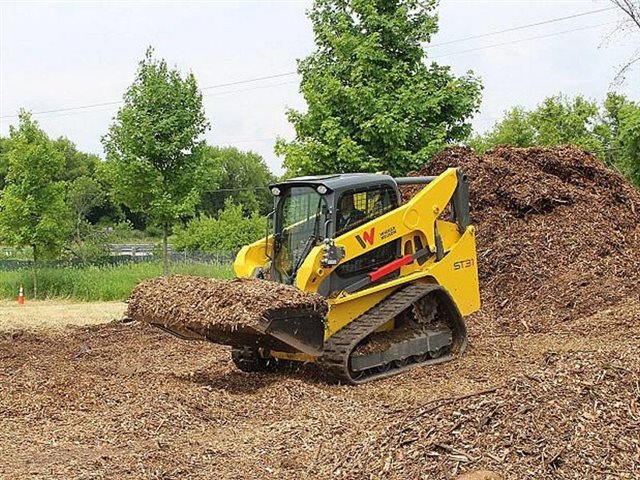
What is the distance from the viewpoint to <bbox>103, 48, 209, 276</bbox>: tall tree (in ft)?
65.2

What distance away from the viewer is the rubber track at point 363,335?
8.86 m

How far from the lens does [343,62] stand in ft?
63.0

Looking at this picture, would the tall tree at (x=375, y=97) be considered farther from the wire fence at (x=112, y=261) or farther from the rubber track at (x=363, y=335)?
the wire fence at (x=112, y=261)

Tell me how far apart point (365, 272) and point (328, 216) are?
0.85 m

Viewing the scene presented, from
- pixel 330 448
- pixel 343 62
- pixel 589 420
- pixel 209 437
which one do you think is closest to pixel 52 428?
pixel 209 437

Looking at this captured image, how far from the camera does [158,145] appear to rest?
19.8 meters

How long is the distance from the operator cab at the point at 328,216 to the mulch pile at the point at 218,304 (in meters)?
0.87

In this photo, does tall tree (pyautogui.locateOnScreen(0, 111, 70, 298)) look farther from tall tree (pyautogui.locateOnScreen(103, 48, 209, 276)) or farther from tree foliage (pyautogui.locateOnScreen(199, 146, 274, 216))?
tree foliage (pyautogui.locateOnScreen(199, 146, 274, 216))

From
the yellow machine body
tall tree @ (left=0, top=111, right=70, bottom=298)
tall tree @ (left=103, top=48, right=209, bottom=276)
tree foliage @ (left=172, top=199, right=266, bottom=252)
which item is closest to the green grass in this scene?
tall tree @ (left=0, top=111, right=70, bottom=298)

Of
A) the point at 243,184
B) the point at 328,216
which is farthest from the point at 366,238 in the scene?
the point at 243,184

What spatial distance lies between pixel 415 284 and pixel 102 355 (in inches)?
181

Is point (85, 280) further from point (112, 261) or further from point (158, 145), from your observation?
point (112, 261)

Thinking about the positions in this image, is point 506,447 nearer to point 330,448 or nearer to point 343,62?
point 330,448

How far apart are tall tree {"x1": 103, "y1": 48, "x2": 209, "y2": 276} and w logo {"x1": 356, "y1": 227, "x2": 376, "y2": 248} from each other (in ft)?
37.0
